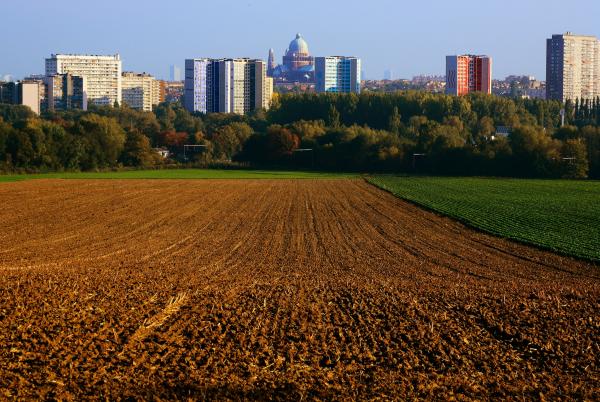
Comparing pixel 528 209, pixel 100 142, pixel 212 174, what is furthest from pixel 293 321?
pixel 100 142

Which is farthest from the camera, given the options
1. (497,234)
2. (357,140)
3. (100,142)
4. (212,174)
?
(357,140)

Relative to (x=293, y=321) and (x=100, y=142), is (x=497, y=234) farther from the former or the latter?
(x=100, y=142)

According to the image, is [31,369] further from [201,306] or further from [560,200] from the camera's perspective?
[560,200]

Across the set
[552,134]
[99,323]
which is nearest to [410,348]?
[99,323]

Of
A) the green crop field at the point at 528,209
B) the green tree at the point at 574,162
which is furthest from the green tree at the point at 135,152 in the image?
the green tree at the point at 574,162

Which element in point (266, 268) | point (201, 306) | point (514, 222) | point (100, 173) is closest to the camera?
point (201, 306)
